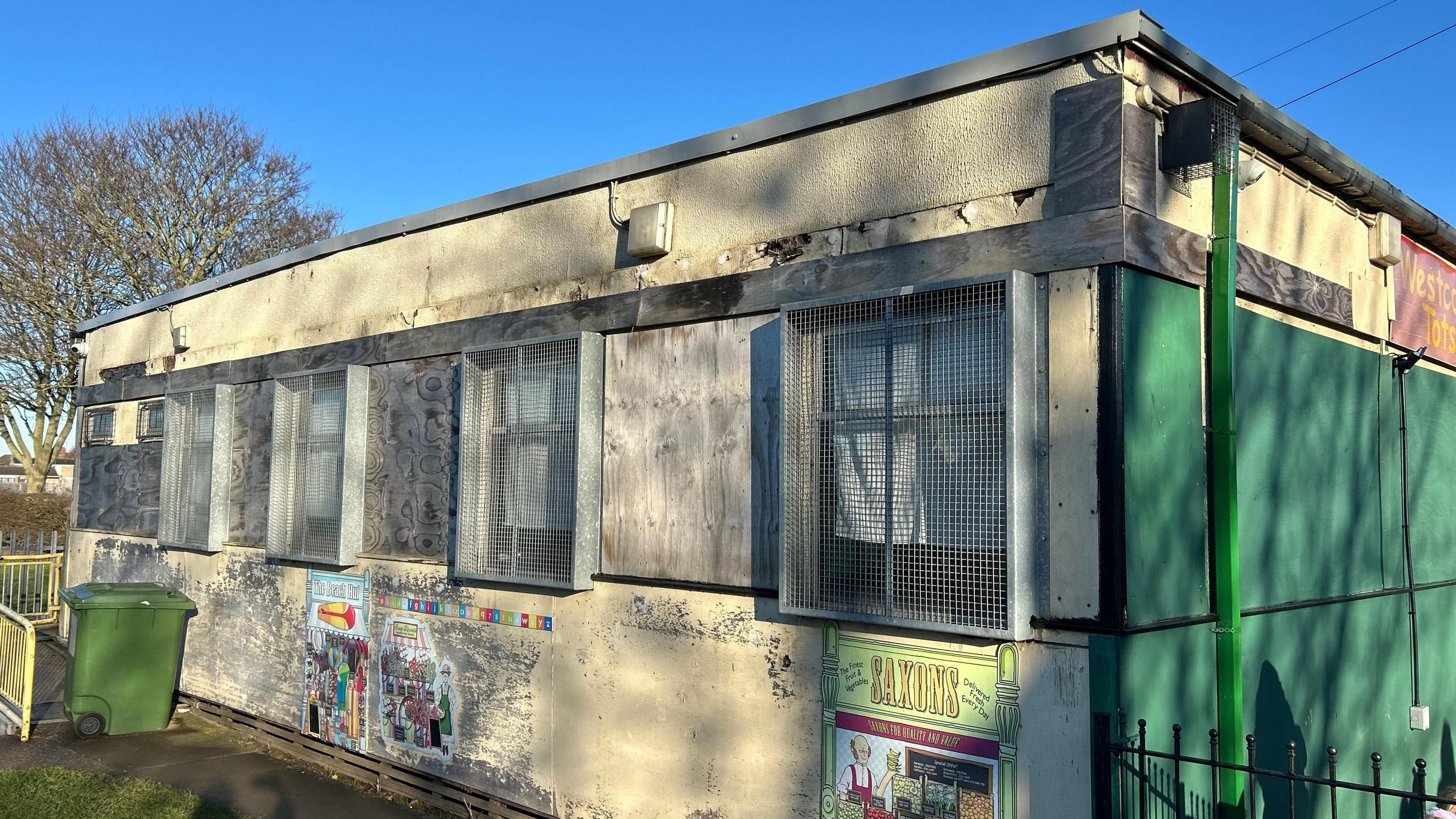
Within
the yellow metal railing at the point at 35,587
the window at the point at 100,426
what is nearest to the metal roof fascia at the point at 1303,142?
the window at the point at 100,426

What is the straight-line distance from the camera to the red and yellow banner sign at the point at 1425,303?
696cm

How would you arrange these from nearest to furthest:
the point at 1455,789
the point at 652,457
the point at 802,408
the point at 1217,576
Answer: the point at 1217,576, the point at 802,408, the point at 652,457, the point at 1455,789

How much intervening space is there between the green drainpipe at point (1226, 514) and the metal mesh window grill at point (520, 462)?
3.43 metres

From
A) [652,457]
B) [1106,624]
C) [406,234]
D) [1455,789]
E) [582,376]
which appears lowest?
[1455,789]

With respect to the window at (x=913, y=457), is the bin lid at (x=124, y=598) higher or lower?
lower

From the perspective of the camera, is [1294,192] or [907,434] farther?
[1294,192]

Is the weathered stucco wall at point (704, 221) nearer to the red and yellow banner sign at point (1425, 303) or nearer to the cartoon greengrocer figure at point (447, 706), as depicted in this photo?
the cartoon greengrocer figure at point (447, 706)

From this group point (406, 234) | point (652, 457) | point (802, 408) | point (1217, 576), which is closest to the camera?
point (1217, 576)

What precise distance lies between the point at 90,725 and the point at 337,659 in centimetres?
233

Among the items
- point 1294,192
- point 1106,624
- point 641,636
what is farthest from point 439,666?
point 1294,192

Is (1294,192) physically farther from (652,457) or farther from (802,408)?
(652,457)

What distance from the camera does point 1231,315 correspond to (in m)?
4.90

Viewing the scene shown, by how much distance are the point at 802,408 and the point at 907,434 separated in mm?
611

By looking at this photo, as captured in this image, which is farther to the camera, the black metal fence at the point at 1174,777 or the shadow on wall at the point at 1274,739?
the shadow on wall at the point at 1274,739
